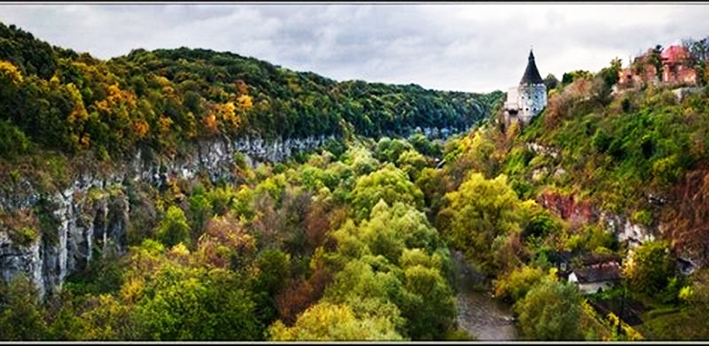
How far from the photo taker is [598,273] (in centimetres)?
4406

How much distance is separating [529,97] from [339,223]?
139ft

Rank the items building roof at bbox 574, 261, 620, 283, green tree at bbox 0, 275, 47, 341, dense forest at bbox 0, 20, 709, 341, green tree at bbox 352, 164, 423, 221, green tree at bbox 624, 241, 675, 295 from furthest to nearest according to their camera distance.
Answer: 1. green tree at bbox 352, 164, 423, 221
2. building roof at bbox 574, 261, 620, 283
3. green tree at bbox 624, 241, 675, 295
4. dense forest at bbox 0, 20, 709, 341
5. green tree at bbox 0, 275, 47, 341

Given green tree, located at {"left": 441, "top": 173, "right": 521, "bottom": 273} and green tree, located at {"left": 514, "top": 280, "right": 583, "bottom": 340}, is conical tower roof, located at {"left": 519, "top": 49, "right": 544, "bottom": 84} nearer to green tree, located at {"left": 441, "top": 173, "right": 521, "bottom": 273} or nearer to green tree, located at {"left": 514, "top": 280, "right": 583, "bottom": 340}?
green tree, located at {"left": 441, "top": 173, "right": 521, "bottom": 273}

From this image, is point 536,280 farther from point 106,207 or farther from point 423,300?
point 106,207

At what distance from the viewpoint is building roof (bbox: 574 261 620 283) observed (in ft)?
143

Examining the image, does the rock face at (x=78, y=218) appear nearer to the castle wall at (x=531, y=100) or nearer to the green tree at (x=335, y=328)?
the green tree at (x=335, y=328)

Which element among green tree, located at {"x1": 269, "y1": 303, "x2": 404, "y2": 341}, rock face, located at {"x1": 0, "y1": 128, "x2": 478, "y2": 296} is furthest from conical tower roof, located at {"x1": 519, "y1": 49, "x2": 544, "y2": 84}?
green tree, located at {"x1": 269, "y1": 303, "x2": 404, "y2": 341}

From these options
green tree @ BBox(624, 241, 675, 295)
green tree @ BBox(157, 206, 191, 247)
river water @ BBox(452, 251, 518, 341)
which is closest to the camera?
river water @ BBox(452, 251, 518, 341)

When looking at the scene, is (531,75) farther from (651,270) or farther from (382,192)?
(651,270)

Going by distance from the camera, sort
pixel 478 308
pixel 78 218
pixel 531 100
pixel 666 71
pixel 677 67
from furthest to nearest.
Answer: pixel 531 100
pixel 666 71
pixel 677 67
pixel 478 308
pixel 78 218

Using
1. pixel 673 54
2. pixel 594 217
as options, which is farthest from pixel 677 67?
pixel 594 217

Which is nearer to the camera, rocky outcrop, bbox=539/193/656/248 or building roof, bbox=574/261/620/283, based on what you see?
building roof, bbox=574/261/620/283

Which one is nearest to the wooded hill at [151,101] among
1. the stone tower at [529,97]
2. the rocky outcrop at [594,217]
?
the stone tower at [529,97]

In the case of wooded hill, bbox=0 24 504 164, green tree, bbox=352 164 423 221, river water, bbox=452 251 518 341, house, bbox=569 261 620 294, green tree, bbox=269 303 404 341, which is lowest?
river water, bbox=452 251 518 341
